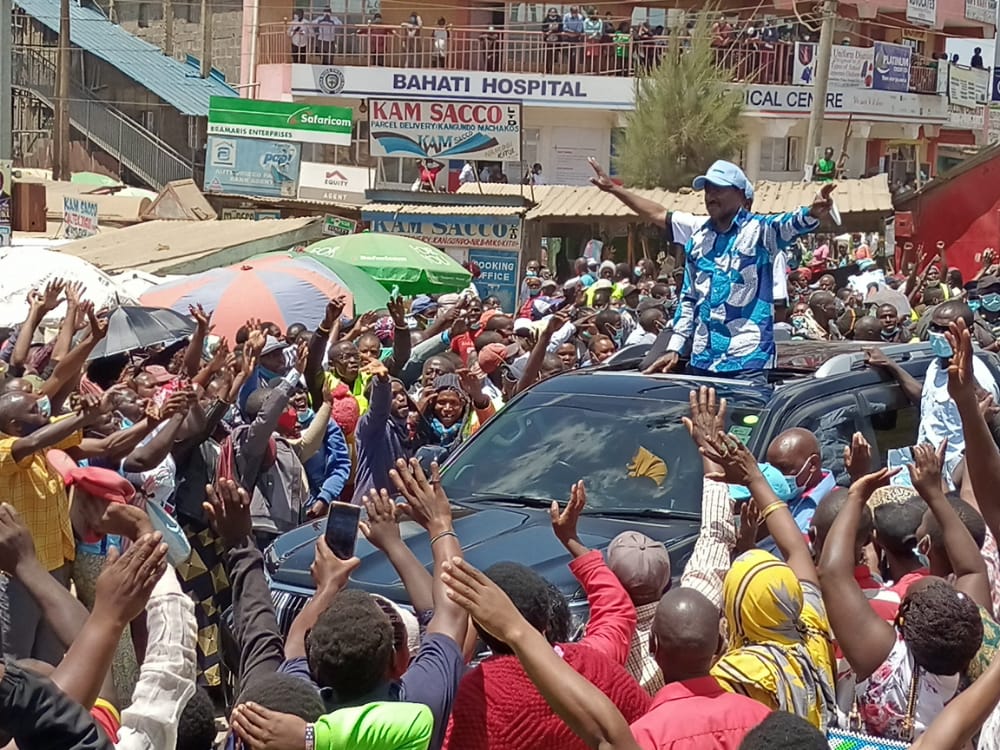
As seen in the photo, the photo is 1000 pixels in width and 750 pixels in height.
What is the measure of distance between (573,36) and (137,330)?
29623mm

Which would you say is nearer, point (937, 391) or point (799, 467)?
point (799, 467)

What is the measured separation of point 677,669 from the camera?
3.77 m

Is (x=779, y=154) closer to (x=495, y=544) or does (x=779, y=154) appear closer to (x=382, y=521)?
(x=495, y=544)

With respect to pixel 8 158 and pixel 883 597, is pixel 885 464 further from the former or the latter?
pixel 8 158

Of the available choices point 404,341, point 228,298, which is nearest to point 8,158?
point 228,298

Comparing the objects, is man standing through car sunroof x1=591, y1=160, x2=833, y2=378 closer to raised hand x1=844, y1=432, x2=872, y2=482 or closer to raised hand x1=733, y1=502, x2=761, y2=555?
raised hand x1=844, y1=432, x2=872, y2=482

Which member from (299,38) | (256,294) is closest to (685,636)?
(256,294)

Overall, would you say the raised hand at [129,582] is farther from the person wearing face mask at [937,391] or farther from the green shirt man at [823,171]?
the green shirt man at [823,171]

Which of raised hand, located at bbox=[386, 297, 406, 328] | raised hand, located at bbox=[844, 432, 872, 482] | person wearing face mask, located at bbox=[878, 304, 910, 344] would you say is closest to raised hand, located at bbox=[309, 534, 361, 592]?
raised hand, located at bbox=[844, 432, 872, 482]

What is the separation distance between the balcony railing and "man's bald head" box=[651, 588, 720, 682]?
34288 millimetres

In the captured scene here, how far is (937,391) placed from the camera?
770 cm

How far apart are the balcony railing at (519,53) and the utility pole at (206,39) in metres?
3.00

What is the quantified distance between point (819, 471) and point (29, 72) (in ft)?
124

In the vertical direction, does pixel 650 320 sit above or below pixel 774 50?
below
